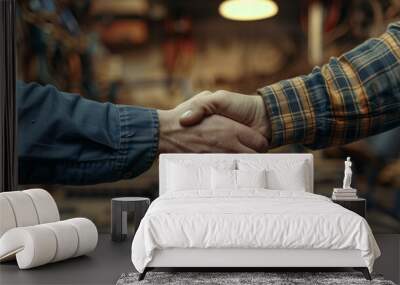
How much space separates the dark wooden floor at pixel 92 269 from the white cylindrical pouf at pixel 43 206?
1.30ft

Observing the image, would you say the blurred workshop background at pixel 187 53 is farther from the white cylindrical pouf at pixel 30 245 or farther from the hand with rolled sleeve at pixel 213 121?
the white cylindrical pouf at pixel 30 245

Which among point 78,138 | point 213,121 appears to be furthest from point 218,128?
point 78,138

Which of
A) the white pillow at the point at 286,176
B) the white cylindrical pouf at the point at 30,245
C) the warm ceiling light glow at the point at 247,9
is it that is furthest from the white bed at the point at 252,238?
the warm ceiling light glow at the point at 247,9

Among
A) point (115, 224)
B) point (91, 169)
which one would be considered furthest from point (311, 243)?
point (91, 169)

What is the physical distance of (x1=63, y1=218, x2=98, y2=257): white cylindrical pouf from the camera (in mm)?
4580

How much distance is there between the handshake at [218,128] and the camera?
5.76 meters

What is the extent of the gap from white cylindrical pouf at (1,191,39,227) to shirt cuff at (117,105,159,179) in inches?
50.5

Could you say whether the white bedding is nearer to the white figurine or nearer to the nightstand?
the nightstand

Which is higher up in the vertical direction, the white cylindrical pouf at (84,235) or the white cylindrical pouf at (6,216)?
the white cylindrical pouf at (6,216)

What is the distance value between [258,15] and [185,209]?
8.77 ft

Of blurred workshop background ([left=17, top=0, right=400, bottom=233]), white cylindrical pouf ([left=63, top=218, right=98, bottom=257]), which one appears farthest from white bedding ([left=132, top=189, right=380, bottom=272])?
blurred workshop background ([left=17, top=0, right=400, bottom=233])

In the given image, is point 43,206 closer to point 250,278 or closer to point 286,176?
point 250,278

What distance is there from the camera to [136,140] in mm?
5727

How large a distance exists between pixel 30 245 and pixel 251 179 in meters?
1.98
